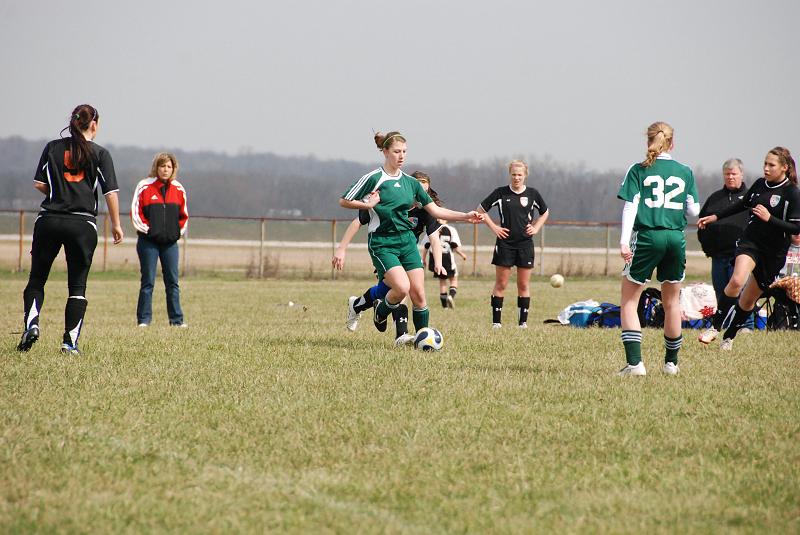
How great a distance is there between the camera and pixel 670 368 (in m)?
8.00

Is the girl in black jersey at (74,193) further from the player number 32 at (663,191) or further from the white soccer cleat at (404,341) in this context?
the player number 32 at (663,191)

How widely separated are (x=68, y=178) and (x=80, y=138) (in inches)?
13.5

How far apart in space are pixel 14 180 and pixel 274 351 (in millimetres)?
124349

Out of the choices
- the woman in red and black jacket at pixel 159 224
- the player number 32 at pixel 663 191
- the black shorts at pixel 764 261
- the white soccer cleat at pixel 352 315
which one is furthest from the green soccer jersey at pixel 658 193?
the woman in red and black jacket at pixel 159 224

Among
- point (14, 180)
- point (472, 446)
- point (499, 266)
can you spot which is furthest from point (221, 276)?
point (14, 180)

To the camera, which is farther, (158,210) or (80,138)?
(158,210)

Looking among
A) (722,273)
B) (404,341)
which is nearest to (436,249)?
(404,341)

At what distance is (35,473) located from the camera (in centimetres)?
456

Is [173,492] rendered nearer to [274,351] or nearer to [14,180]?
[274,351]

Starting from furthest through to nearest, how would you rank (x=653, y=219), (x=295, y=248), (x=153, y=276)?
(x=295, y=248) < (x=153, y=276) < (x=653, y=219)

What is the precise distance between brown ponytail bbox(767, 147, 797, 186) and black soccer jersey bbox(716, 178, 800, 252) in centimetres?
8

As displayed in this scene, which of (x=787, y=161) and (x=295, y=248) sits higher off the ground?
(x=787, y=161)

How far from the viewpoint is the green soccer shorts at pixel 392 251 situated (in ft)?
30.0

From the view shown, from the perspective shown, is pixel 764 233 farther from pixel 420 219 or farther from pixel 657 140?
pixel 420 219
